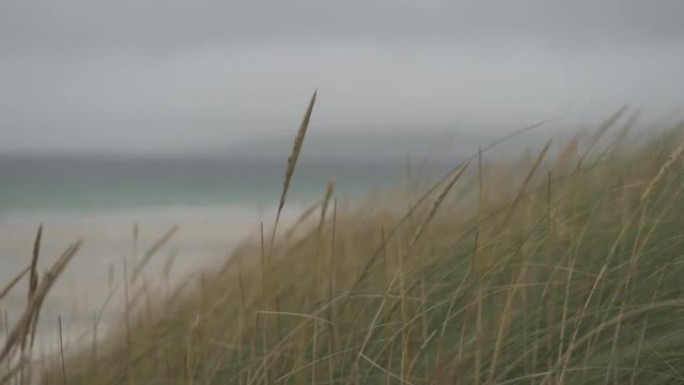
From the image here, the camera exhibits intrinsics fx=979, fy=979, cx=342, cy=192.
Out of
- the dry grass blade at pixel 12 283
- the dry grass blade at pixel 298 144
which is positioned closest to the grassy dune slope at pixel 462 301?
the dry grass blade at pixel 298 144

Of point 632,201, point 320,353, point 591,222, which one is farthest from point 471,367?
point 632,201

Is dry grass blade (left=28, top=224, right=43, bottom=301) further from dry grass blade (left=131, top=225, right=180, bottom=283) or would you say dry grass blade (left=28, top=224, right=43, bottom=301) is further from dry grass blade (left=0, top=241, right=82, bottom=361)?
dry grass blade (left=131, top=225, right=180, bottom=283)

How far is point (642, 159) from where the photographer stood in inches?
94.0

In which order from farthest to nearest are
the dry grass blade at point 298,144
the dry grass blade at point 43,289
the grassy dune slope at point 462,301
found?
Answer: the grassy dune slope at point 462,301
the dry grass blade at point 298,144
the dry grass blade at point 43,289

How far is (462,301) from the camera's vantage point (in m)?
1.74

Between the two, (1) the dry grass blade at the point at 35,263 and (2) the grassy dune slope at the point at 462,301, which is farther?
(2) the grassy dune slope at the point at 462,301

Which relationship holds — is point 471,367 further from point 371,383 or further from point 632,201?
point 632,201

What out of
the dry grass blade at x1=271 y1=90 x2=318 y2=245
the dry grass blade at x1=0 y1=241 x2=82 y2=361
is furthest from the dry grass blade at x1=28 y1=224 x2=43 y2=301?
the dry grass blade at x1=271 y1=90 x2=318 y2=245

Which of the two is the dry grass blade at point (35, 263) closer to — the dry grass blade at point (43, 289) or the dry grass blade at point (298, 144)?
the dry grass blade at point (43, 289)

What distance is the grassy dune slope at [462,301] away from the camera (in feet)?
4.98

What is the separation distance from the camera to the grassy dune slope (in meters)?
1.52

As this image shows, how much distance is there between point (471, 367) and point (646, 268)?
0.45 m

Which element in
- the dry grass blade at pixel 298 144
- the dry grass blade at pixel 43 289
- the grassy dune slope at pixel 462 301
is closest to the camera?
the dry grass blade at pixel 43 289

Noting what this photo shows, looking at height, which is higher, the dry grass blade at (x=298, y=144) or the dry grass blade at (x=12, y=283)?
the dry grass blade at (x=298, y=144)
